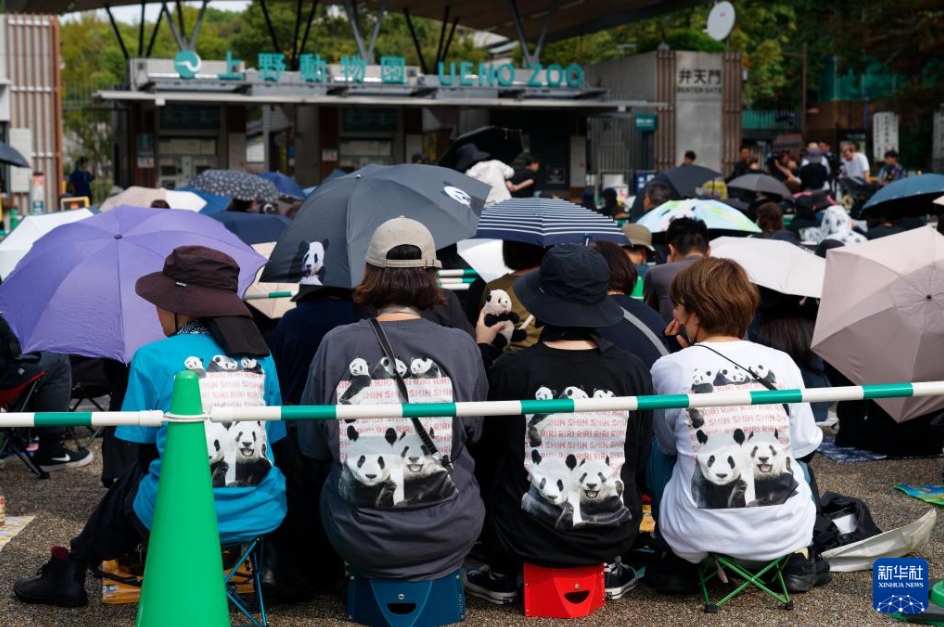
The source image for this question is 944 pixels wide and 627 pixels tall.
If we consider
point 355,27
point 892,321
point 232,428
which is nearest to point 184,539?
point 232,428

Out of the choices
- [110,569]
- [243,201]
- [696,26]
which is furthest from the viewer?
[696,26]

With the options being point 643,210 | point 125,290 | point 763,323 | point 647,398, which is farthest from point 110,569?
point 643,210

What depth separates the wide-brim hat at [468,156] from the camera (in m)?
11.5

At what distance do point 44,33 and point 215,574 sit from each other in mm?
27610

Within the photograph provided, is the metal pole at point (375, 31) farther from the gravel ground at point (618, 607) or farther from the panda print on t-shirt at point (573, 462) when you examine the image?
the panda print on t-shirt at point (573, 462)

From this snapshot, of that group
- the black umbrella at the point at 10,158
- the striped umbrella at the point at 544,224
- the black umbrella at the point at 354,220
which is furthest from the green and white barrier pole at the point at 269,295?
the black umbrella at the point at 10,158

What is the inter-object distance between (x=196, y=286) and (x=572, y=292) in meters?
1.44

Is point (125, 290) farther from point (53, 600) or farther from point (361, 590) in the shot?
point (361, 590)

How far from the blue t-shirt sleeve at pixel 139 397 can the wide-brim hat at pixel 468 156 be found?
24.0ft

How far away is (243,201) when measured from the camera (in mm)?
10828

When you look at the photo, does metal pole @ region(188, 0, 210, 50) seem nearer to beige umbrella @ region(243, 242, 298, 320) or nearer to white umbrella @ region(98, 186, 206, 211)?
white umbrella @ region(98, 186, 206, 211)

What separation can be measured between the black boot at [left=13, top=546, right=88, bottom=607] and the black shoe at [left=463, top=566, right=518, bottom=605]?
61.9 inches

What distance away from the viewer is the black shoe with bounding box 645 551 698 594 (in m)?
4.96

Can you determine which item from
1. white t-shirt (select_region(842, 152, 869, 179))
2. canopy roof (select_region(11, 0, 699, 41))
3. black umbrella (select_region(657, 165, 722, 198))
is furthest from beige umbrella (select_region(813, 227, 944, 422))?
canopy roof (select_region(11, 0, 699, 41))
